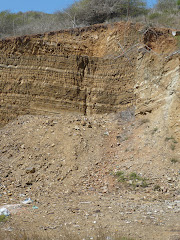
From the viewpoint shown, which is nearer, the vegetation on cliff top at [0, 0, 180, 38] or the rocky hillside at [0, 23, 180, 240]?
the rocky hillside at [0, 23, 180, 240]

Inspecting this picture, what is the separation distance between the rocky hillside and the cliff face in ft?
0.13

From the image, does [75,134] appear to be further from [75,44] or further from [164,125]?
[75,44]

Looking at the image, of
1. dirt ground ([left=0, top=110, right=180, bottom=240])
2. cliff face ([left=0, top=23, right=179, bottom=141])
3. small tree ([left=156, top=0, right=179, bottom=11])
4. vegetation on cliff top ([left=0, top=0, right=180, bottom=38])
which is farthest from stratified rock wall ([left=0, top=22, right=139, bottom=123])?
small tree ([left=156, top=0, right=179, bottom=11])

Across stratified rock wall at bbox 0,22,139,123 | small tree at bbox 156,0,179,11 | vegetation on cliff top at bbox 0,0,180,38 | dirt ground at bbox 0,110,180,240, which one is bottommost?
dirt ground at bbox 0,110,180,240

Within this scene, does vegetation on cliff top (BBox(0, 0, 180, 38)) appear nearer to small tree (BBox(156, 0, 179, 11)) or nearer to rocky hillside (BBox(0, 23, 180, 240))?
small tree (BBox(156, 0, 179, 11))

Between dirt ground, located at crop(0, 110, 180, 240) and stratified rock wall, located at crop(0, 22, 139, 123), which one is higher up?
stratified rock wall, located at crop(0, 22, 139, 123)

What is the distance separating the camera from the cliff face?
1205cm

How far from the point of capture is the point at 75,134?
1076 centimetres

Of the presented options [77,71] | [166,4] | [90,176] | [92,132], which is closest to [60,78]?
[77,71]

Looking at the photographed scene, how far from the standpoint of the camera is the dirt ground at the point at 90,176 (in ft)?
19.7

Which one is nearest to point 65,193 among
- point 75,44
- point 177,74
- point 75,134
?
point 75,134

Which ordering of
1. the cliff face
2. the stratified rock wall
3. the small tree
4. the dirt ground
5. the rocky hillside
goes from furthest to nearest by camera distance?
the small tree → the stratified rock wall → the cliff face → the rocky hillside → the dirt ground

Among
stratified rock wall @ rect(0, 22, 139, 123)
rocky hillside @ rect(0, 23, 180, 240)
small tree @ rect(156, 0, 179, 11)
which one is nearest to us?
rocky hillside @ rect(0, 23, 180, 240)

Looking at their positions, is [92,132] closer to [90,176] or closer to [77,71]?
[90,176]
